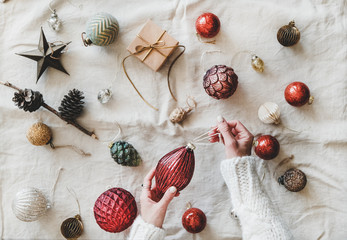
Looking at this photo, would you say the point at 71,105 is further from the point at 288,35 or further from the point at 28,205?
the point at 288,35

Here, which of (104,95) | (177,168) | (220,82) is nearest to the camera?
(177,168)

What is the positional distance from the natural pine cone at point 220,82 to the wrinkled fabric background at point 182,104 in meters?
0.10

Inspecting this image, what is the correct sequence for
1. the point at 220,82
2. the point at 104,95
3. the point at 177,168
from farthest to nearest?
the point at 104,95 → the point at 220,82 → the point at 177,168

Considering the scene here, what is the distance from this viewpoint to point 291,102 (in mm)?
1073

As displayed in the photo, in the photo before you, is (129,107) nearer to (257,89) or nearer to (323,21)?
(257,89)

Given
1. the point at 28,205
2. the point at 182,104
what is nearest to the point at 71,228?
the point at 28,205

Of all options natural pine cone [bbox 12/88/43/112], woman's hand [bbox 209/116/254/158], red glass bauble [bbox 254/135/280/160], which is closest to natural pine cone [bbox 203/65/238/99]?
woman's hand [bbox 209/116/254/158]

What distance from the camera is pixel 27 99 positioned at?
1063mm

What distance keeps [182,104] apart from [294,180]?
455 mm

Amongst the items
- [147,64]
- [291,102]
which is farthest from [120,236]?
[291,102]

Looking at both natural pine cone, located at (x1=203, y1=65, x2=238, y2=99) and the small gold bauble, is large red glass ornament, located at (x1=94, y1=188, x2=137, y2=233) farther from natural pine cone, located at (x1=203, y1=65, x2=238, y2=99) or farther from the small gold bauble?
natural pine cone, located at (x1=203, y1=65, x2=238, y2=99)

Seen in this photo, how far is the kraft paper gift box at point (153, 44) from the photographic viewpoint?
3.64 feet

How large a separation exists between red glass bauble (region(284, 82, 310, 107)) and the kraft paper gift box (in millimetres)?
415

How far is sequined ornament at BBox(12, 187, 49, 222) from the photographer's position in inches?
41.6
